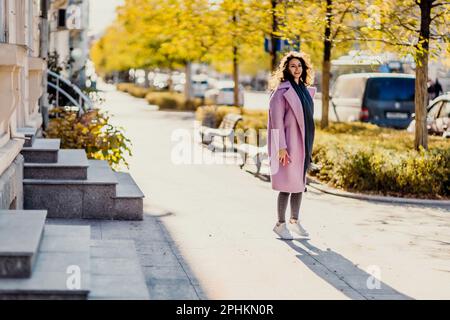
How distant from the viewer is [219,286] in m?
7.73

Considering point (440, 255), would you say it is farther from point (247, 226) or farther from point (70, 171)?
point (70, 171)

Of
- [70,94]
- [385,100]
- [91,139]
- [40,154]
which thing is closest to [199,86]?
[385,100]

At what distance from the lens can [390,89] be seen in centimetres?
2553

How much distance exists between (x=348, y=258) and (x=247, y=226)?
6.43ft

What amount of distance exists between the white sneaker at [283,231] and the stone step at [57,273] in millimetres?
2808

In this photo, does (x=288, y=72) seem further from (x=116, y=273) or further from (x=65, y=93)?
(x=65, y=93)

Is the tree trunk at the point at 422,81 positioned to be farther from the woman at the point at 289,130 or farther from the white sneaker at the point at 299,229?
the white sneaker at the point at 299,229

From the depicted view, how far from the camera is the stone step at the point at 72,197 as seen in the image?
1076 cm

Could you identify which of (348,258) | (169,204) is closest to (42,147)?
(169,204)

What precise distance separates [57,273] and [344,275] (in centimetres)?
285

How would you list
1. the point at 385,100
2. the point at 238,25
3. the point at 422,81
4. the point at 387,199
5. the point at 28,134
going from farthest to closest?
1. the point at 385,100
2. the point at 238,25
3. the point at 422,81
4. the point at 387,199
5. the point at 28,134

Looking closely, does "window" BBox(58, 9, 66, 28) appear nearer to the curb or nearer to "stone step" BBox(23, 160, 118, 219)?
the curb

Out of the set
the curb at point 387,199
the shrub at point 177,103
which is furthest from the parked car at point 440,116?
the shrub at point 177,103
